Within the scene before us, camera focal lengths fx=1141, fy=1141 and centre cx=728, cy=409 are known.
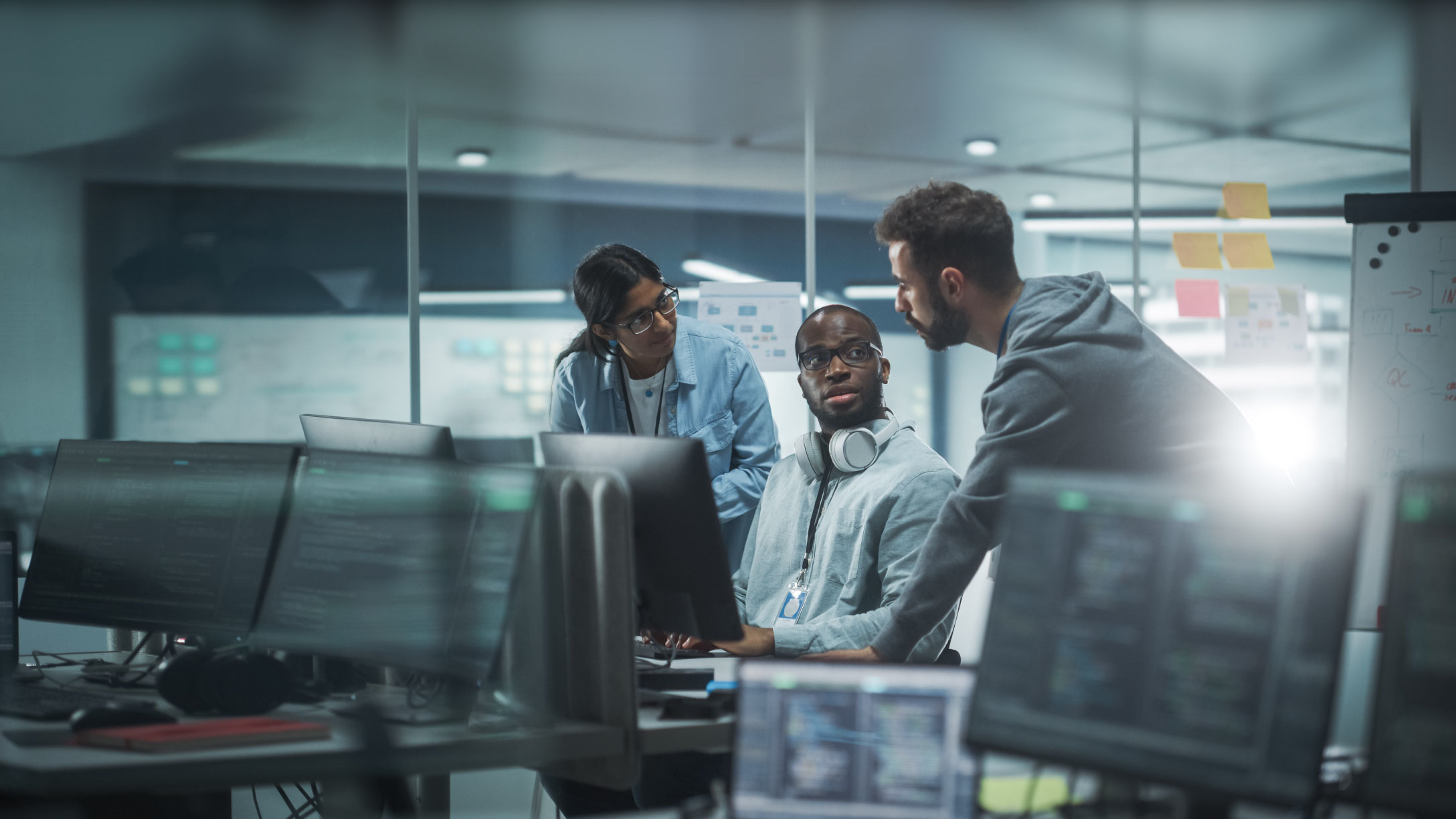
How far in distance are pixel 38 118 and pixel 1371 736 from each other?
3.77 metres

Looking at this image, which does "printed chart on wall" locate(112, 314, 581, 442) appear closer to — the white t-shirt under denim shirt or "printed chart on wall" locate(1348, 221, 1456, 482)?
the white t-shirt under denim shirt

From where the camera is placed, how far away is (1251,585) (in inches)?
39.4

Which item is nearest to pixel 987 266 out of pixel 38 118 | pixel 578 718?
pixel 578 718

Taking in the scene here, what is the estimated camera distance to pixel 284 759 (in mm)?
1398

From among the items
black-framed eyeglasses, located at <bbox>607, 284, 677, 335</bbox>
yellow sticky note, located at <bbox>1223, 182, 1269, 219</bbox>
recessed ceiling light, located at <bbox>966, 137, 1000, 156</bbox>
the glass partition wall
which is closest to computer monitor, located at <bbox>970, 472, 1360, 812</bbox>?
black-framed eyeglasses, located at <bbox>607, 284, 677, 335</bbox>

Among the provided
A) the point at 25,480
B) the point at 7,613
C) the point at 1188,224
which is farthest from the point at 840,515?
the point at 1188,224

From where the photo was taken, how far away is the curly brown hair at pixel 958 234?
1924mm

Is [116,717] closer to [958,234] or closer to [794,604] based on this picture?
→ [794,604]

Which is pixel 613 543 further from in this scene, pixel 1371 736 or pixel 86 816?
pixel 1371 736

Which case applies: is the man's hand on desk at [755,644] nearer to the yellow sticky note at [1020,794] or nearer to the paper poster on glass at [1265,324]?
the yellow sticky note at [1020,794]

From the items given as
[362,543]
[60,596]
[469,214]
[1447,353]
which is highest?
[469,214]

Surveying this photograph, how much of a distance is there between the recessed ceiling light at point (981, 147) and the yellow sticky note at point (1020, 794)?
322cm

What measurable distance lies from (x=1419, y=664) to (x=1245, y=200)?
350 centimetres

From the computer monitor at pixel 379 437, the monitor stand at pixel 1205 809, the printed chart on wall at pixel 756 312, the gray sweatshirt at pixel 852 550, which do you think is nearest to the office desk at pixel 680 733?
the gray sweatshirt at pixel 852 550
